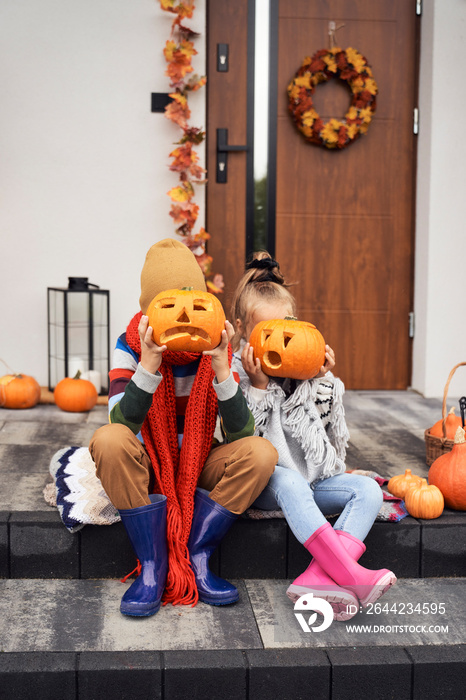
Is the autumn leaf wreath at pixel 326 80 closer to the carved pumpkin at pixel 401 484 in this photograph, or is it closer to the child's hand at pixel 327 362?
the child's hand at pixel 327 362

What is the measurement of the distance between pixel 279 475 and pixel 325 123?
281 cm

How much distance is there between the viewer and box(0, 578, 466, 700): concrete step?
1.62 meters

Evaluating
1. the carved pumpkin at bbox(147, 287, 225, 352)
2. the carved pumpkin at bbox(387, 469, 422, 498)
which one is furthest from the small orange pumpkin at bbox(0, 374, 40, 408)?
the carved pumpkin at bbox(387, 469, 422, 498)

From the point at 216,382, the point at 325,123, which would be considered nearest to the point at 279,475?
the point at 216,382

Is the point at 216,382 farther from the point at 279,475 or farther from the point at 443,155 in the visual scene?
the point at 443,155

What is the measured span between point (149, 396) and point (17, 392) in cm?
203

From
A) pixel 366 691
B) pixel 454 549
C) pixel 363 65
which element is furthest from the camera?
pixel 363 65

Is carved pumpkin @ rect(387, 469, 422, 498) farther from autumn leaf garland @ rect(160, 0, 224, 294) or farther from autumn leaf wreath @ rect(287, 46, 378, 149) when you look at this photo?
autumn leaf wreath @ rect(287, 46, 378, 149)

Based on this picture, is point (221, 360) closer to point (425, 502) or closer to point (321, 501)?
point (321, 501)

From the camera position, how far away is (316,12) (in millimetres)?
4203

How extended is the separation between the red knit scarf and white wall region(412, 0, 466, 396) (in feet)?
8.18

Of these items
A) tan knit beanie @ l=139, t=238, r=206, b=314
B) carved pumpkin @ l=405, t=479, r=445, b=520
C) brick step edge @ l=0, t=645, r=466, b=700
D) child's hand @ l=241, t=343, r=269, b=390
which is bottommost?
brick step edge @ l=0, t=645, r=466, b=700

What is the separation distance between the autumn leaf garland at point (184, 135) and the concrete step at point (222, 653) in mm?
2518

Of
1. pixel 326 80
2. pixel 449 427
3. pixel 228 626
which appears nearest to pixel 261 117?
pixel 326 80
